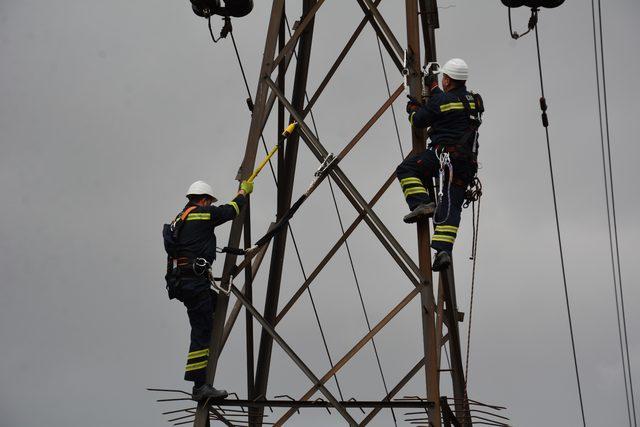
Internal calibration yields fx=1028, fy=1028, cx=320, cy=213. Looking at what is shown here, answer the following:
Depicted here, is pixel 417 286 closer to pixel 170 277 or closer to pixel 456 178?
pixel 456 178

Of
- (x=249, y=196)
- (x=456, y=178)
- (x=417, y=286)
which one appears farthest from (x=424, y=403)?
(x=249, y=196)

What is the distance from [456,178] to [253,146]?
2.58 meters

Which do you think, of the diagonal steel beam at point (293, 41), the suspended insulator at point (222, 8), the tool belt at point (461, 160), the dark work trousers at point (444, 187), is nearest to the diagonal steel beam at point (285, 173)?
the suspended insulator at point (222, 8)

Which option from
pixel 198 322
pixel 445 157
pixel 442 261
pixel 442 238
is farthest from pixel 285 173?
pixel 442 261

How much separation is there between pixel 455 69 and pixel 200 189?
3438 millimetres

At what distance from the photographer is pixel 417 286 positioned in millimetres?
11688

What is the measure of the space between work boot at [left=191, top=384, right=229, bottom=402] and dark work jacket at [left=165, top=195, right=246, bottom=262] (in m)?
1.53

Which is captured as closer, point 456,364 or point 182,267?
point 182,267

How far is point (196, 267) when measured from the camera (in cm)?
1227

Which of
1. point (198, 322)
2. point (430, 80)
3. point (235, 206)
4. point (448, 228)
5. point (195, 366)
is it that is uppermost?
point (430, 80)

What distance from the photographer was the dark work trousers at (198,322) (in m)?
12.3

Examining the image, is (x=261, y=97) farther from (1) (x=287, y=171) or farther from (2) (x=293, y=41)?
(1) (x=287, y=171)

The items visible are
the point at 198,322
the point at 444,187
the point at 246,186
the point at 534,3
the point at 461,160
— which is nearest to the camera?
the point at 444,187

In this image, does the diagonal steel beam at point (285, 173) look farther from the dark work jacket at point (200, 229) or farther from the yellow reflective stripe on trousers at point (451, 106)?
the yellow reflective stripe on trousers at point (451, 106)
